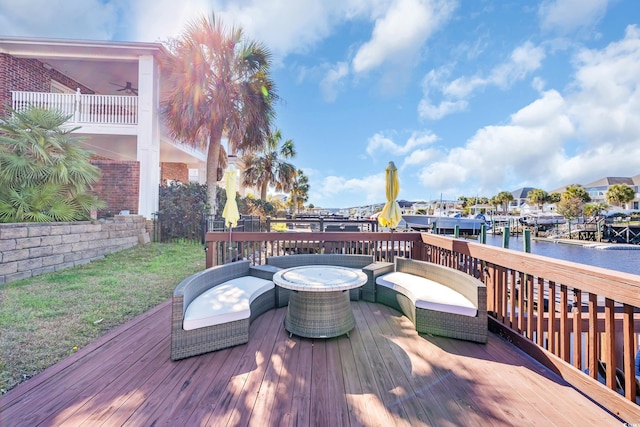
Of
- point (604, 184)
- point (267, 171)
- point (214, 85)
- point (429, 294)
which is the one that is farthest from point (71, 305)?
point (604, 184)

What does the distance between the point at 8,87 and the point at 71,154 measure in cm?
517

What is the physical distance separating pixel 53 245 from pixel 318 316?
565 centimetres

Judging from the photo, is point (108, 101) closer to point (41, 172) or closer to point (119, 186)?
point (119, 186)

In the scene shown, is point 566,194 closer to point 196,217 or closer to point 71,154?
point 196,217

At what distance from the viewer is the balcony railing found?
8.32 meters

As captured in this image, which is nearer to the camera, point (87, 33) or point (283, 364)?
point (283, 364)

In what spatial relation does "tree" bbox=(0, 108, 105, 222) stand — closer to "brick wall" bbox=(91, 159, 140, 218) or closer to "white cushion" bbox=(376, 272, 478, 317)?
"brick wall" bbox=(91, 159, 140, 218)

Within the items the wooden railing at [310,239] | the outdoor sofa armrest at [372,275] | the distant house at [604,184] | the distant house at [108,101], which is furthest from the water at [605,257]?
the distant house at [604,184]

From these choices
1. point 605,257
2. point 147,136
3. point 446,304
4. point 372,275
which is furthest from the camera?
point 605,257

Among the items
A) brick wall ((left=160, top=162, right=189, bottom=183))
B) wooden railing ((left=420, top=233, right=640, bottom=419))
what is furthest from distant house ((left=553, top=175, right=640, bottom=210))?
brick wall ((left=160, top=162, right=189, bottom=183))

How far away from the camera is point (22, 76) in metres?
8.46

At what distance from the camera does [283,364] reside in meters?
2.24

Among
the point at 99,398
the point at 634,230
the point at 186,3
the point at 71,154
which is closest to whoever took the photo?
the point at 99,398

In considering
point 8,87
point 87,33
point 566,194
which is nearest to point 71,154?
point 87,33
